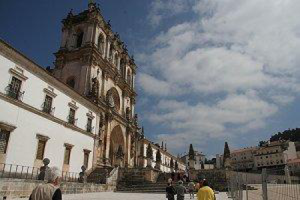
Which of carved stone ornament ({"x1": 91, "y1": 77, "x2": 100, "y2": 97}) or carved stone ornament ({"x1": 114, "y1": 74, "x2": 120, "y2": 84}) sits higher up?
carved stone ornament ({"x1": 114, "y1": 74, "x2": 120, "y2": 84})

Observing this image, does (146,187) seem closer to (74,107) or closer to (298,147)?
(74,107)

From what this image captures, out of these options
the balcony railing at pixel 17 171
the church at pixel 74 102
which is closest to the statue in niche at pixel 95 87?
the church at pixel 74 102

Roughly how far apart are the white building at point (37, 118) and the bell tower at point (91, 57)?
221 inches

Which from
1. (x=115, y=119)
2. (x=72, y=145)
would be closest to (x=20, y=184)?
(x=72, y=145)

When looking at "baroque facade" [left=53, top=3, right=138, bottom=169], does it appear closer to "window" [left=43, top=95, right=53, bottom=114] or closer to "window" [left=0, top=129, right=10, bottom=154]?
"window" [left=43, top=95, right=53, bottom=114]

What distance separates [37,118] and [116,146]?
1875cm

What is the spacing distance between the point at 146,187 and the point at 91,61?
16.4 metres

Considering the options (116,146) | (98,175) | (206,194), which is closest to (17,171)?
(98,175)

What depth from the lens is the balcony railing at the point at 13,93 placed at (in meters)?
18.5

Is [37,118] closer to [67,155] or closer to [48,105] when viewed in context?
[48,105]

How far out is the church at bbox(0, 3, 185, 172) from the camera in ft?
62.2

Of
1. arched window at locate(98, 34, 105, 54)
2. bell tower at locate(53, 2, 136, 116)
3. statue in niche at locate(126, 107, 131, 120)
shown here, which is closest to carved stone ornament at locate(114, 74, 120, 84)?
bell tower at locate(53, 2, 136, 116)

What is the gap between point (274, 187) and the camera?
5.84 metres

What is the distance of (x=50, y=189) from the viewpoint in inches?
172
